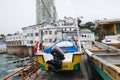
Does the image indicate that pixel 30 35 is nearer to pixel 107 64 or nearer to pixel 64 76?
pixel 64 76

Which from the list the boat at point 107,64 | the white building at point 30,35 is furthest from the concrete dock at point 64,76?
the white building at point 30,35

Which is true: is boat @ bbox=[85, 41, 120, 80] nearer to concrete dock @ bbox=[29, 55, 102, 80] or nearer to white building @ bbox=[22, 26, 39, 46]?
concrete dock @ bbox=[29, 55, 102, 80]

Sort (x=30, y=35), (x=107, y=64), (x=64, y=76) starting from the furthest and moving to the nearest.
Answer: (x=30, y=35) → (x=64, y=76) → (x=107, y=64)

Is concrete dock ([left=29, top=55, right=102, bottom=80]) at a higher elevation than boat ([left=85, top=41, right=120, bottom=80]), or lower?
lower

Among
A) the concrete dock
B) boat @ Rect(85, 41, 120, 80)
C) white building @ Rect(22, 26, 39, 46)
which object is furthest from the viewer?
white building @ Rect(22, 26, 39, 46)

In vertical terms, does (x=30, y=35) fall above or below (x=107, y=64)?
above

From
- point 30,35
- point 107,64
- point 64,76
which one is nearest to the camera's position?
point 107,64

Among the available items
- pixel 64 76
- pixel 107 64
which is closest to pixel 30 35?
pixel 64 76

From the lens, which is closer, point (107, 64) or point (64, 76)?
point (107, 64)

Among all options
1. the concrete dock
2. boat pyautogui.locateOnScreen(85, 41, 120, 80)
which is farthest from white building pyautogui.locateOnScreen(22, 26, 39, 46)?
boat pyautogui.locateOnScreen(85, 41, 120, 80)

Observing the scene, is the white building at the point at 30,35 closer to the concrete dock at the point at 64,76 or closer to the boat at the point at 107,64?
the concrete dock at the point at 64,76

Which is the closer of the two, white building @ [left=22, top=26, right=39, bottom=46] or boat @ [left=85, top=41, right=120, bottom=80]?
boat @ [left=85, top=41, right=120, bottom=80]

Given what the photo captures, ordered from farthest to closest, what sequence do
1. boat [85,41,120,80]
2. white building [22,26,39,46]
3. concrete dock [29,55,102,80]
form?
1. white building [22,26,39,46]
2. concrete dock [29,55,102,80]
3. boat [85,41,120,80]

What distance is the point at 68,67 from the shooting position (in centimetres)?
817
